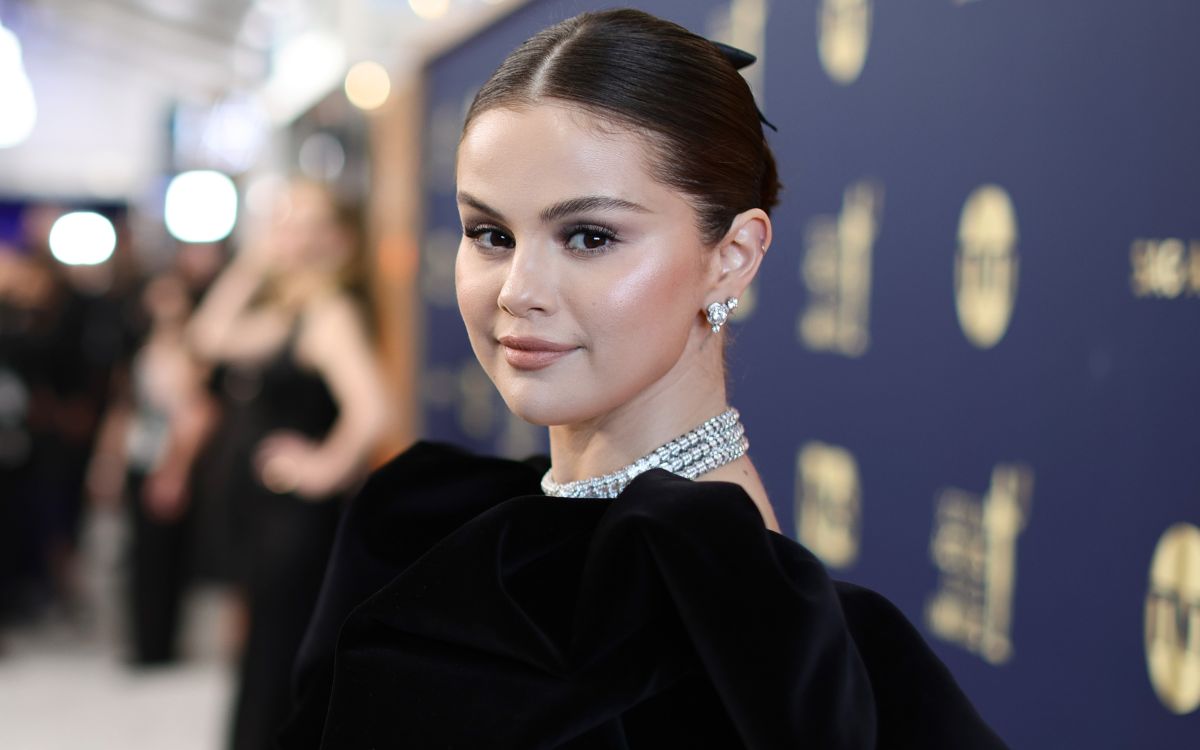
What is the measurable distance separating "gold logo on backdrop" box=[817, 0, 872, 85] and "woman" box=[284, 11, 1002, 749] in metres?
0.94

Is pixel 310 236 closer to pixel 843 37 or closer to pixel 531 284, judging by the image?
pixel 843 37

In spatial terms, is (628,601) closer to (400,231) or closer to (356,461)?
(356,461)

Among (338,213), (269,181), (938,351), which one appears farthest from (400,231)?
(269,181)

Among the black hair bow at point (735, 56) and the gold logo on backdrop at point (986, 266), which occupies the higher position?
the black hair bow at point (735, 56)

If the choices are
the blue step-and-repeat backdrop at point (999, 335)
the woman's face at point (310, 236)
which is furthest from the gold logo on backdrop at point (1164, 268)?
the woman's face at point (310, 236)

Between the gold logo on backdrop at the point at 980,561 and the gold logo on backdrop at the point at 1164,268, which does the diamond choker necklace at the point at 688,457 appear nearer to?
the gold logo on backdrop at the point at 1164,268

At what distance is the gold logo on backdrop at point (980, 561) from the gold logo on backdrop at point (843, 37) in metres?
0.70

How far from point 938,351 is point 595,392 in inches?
38.4

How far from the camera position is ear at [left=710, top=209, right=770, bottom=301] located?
3.77ft

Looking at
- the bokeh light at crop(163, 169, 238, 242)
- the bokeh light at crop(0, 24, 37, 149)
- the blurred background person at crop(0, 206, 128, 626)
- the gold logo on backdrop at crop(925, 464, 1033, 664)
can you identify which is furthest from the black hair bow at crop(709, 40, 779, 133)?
the bokeh light at crop(163, 169, 238, 242)

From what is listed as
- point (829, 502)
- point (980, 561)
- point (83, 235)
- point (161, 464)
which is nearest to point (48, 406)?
point (161, 464)

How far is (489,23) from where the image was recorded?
12.2 ft

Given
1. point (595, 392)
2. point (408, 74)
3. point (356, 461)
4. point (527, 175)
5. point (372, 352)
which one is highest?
point (408, 74)

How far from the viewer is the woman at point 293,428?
3.34m
